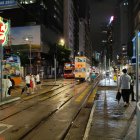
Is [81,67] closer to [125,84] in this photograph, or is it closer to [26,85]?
[26,85]

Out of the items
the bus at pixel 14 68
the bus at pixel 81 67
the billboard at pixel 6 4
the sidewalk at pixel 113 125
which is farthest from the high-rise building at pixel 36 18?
the sidewalk at pixel 113 125

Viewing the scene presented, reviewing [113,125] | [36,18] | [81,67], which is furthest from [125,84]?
[36,18]

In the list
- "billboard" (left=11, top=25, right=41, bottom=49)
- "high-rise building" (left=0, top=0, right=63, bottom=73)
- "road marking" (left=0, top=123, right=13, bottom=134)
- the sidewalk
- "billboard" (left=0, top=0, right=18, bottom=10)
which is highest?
"high-rise building" (left=0, top=0, right=63, bottom=73)

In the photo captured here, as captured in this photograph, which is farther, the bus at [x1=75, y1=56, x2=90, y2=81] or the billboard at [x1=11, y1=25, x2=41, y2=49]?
the billboard at [x1=11, y1=25, x2=41, y2=49]

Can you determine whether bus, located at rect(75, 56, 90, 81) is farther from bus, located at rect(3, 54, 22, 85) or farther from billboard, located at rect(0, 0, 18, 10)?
billboard, located at rect(0, 0, 18, 10)

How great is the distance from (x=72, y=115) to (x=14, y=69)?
23958 mm

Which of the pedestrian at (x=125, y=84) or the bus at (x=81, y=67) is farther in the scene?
the bus at (x=81, y=67)

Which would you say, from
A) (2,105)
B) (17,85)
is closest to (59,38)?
(17,85)

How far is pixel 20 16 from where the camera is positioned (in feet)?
279

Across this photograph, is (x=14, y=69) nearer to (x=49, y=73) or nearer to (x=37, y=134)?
(x=37, y=134)

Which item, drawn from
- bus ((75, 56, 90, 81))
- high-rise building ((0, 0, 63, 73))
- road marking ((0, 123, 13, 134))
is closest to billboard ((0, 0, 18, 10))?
road marking ((0, 123, 13, 134))

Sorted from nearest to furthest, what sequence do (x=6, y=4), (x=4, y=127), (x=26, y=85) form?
(x=4, y=127) < (x=6, y=4) < (x=26, y=85)

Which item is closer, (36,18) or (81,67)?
(81,67)

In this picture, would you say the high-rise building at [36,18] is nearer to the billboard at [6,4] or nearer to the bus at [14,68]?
the bus at [14,68]
